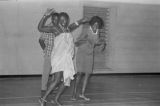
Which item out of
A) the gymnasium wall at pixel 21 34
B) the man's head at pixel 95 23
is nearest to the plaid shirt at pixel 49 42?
the man's head at pixel 95 23

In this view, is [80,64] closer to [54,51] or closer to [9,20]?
[54,51]

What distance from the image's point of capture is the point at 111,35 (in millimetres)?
9977

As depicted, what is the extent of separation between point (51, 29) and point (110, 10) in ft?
15.6

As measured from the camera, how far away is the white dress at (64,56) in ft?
17.0

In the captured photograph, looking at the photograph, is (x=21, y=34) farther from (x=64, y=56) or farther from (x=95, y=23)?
(x=64, y=56)

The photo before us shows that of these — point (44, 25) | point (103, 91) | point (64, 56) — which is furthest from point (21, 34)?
point (64, 56)

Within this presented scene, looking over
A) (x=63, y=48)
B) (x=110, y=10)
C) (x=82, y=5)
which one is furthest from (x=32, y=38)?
(x=63, y=48)

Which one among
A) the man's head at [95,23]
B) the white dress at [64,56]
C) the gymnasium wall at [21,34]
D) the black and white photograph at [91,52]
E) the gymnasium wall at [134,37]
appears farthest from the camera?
the gymnasium wall at [134,37]

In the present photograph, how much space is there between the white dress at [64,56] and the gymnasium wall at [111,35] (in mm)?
3977

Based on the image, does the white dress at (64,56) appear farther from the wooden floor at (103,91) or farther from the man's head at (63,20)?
the wooden floor at (103,91)

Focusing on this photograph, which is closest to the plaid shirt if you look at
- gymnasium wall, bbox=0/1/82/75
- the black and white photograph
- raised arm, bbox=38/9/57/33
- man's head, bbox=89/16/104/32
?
the black and white photograph

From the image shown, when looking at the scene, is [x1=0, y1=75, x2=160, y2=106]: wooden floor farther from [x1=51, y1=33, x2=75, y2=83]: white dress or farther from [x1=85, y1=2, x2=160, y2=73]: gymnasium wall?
[x1=51, y1=33, x2=75, y2=83]: white dress

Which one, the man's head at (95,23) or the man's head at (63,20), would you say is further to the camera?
Answer: the man's head at (95,23)

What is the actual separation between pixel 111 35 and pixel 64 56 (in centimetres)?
488
